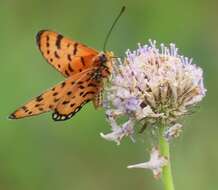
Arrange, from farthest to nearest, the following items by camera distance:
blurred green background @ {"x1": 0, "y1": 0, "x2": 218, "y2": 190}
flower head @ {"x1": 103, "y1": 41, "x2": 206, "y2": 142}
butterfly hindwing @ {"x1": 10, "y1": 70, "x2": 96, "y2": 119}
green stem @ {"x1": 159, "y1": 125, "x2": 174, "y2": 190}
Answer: blurred green background @ {"x1": 0, "y1": 0, "x2": 218, "y2": 190} → flower head @ {"x1": 103, "y1": 41, "x2": 206, "y2": 142} → butterfly hindwing @ {"x1": 10, "y1": 70, "x2": 96, "y2": 119} → green stem @ {"x1": 159, "y1": 125, "x2": 174, "y2": 190}

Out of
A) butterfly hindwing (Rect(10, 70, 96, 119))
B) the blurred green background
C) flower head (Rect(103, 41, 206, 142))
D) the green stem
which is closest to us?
the green stem

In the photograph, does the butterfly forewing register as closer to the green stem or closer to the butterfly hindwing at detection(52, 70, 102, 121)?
the butterfly hindwing at detection(52, 70, 102, 121)

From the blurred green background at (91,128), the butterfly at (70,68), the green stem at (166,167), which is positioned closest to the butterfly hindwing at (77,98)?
the butterfly at (70,68)

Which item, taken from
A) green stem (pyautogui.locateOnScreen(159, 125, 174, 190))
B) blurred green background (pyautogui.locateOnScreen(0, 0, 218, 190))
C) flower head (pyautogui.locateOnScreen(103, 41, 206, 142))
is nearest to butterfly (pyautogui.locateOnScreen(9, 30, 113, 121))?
flower head (pyautogui.locateOnScreen(103, 41, 206, 142))

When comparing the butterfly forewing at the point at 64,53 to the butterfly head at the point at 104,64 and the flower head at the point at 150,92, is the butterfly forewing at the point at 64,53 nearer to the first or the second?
the butterfly head at the point at 104,64

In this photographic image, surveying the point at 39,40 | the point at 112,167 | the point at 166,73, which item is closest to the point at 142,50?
the point at 166,73
